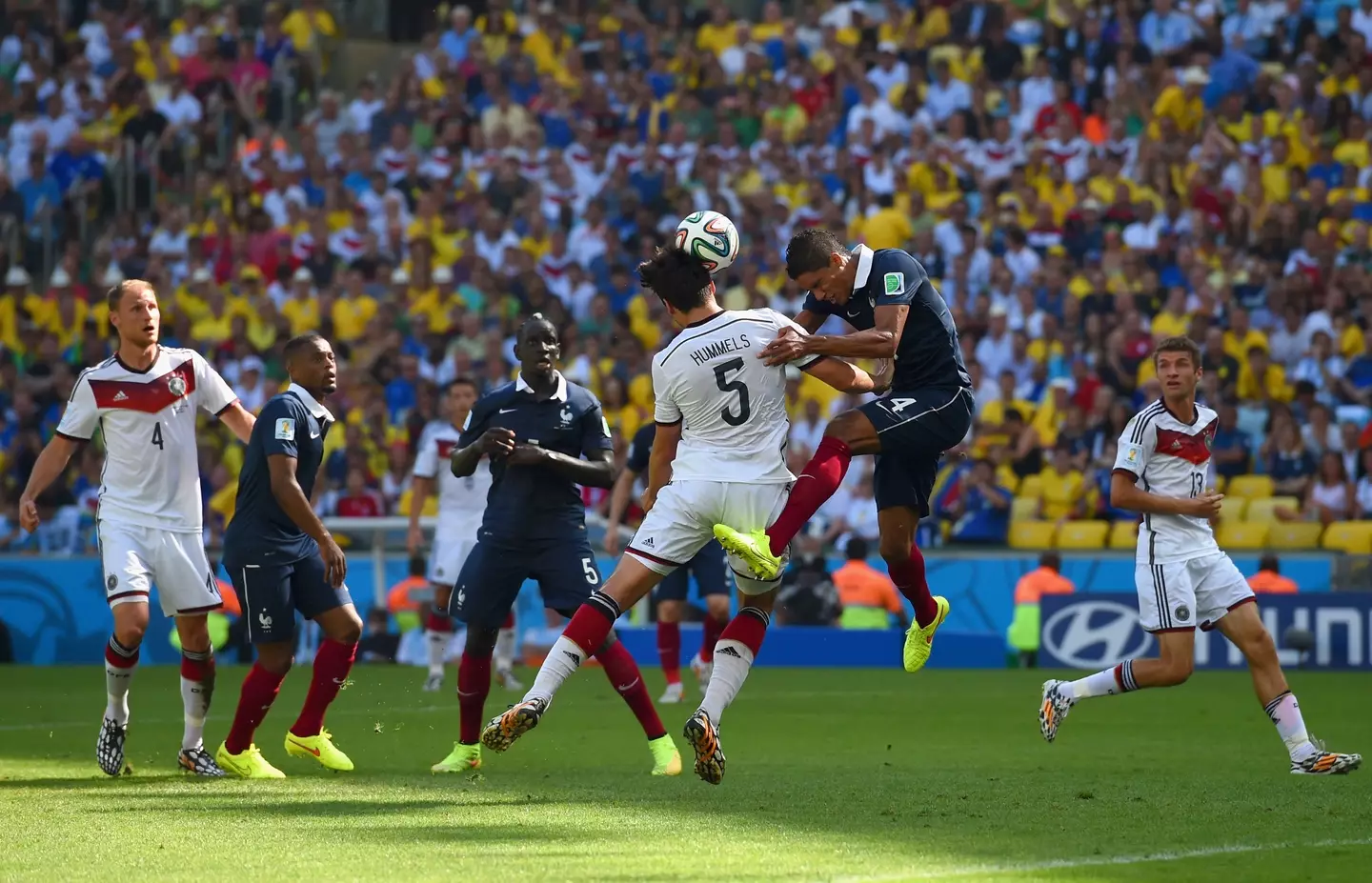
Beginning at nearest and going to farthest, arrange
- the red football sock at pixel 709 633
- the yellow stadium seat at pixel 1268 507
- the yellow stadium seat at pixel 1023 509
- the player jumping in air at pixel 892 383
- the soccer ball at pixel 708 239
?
the soccer ball at pixel 708 239, the player jumping in air at pixel 892 383, the red football sock at pixel 709 633, the yellow stadium seat at pixel 1268 507, the yellow stadium seat at pixel 1023 509

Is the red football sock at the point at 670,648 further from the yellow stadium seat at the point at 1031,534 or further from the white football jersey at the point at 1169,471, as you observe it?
the white football jersey at the point at 1169,471

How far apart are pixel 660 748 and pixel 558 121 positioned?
18.2 m

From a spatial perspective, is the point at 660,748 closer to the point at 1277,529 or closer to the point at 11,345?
the point at 1277,529

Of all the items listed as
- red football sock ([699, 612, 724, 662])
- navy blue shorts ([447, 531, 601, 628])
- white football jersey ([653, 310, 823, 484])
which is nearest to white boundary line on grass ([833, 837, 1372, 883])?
white football jersey ([653, 310, 823, 484])

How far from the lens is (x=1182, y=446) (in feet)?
33.0

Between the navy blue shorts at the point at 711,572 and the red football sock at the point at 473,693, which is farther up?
the red football sock at the point at 473,693

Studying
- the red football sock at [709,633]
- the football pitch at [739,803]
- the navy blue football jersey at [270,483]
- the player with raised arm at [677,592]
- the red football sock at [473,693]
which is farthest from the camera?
the red football sock at [709,633]

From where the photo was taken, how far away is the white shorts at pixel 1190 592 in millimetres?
9969

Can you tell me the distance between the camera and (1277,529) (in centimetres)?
1898

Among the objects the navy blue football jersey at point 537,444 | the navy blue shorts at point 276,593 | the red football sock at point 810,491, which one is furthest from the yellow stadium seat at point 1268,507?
the navy blue shorts at point 276,593

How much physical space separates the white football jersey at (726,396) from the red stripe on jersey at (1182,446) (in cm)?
246

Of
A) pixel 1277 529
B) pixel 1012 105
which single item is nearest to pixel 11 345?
pixel 1012 105

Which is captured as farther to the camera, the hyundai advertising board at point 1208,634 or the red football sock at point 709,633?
the hyundai advertising board at point 1208,634

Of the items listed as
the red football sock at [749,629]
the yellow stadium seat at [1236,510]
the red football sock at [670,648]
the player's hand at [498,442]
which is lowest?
the red football sock at [670,648]
